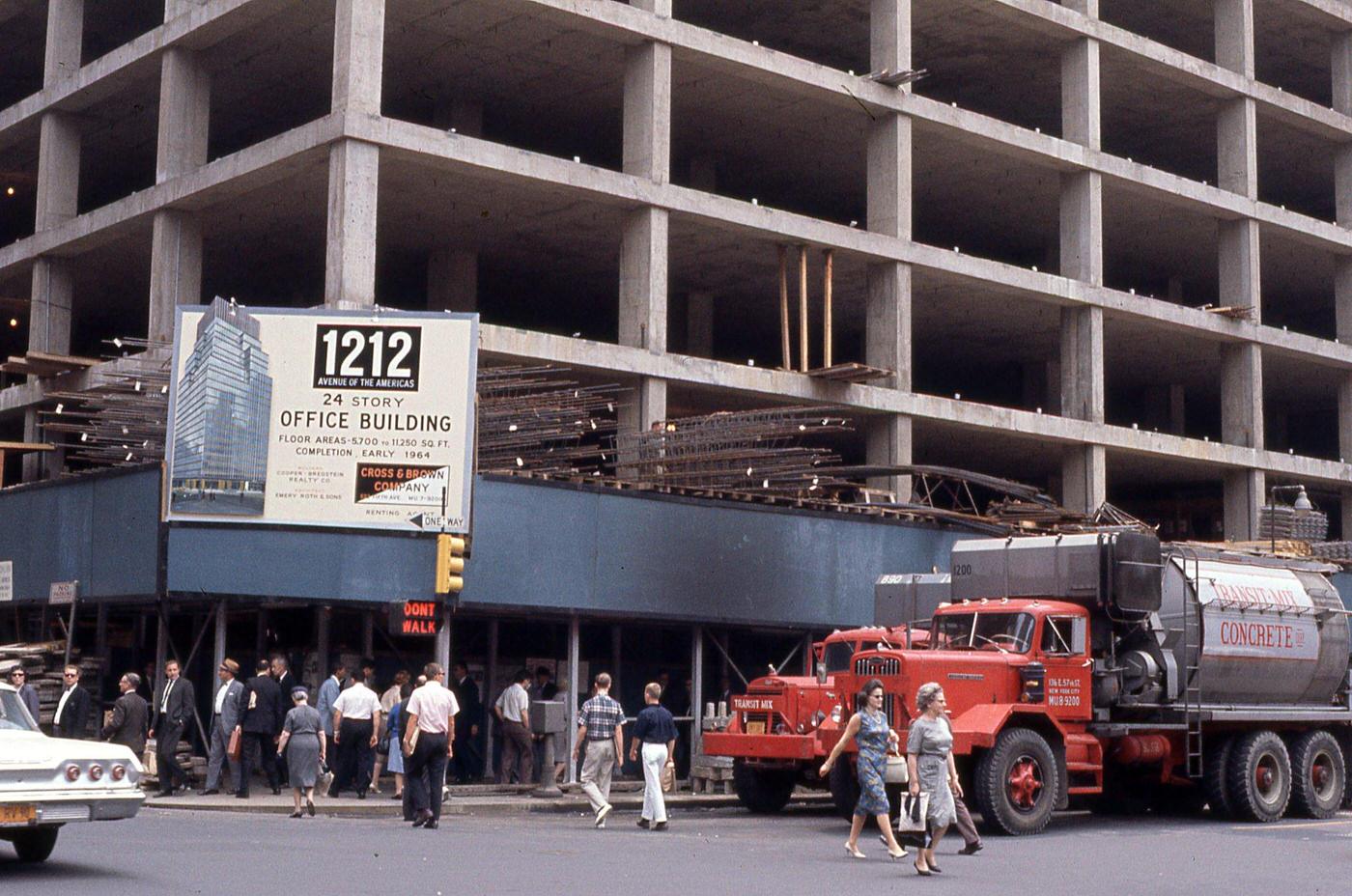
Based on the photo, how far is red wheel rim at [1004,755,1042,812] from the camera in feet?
67.7

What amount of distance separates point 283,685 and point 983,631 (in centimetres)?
1067

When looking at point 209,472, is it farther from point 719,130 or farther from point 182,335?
point 719,130

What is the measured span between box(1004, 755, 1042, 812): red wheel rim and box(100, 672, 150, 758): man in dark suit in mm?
12247

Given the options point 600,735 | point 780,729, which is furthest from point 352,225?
point 780,729

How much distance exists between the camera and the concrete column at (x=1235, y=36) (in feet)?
150

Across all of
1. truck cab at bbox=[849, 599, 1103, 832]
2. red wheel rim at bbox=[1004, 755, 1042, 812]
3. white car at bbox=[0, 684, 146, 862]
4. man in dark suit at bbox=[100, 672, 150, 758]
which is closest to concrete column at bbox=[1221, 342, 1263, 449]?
truck cab at bbox=[849, 599, 1103, 832]

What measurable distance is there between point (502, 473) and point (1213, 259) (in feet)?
103

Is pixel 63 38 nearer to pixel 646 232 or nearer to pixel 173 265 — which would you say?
pixel 173 265

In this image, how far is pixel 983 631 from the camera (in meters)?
22.6

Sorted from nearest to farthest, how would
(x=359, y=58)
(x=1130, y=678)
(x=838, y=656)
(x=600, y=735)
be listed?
(x=600, y=735) < (x=1130, y=678) < (x=838, y=656) < (x=359, y=58)

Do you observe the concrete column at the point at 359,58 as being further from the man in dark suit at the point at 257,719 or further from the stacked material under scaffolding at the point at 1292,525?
the stacked material under scaffolding at the point at 1292,525

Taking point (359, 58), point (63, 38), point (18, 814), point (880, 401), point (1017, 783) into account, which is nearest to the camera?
point (18, 814)

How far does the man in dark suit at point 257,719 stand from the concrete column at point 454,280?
17125 millimetres

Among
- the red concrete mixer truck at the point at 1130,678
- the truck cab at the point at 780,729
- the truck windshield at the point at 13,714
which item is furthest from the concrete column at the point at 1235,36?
the truck windshield at the point at 13,714
